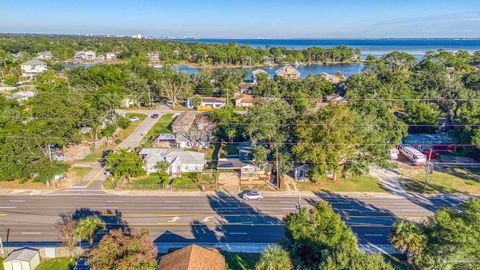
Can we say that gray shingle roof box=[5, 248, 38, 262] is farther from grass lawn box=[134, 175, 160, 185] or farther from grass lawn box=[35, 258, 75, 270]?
grass lawn box=[134, 175, 160, 185]

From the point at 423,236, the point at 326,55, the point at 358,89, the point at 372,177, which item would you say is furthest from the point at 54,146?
the point at 326,55

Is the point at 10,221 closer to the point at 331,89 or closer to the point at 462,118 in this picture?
the point at 462,118

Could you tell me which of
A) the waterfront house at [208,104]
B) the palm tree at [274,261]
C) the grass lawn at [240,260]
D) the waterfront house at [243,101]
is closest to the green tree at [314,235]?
the palm tree at [274,261]

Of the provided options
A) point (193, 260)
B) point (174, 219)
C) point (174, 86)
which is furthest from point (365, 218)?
point (174, 86)

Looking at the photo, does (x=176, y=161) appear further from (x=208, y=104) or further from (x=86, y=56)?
(x=86, y=56)

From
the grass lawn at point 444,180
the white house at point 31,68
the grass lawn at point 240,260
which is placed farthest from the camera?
the white house at point 31,68

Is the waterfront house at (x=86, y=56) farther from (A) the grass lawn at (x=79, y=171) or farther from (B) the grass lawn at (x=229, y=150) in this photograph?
(B) the grass lawn at (x=229, y=150)

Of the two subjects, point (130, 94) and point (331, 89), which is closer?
point (130, 94)

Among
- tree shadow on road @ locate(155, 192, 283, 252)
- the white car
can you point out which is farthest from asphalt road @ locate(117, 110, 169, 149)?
tree shadow on road @ locate(155, 192, 283, 252)
